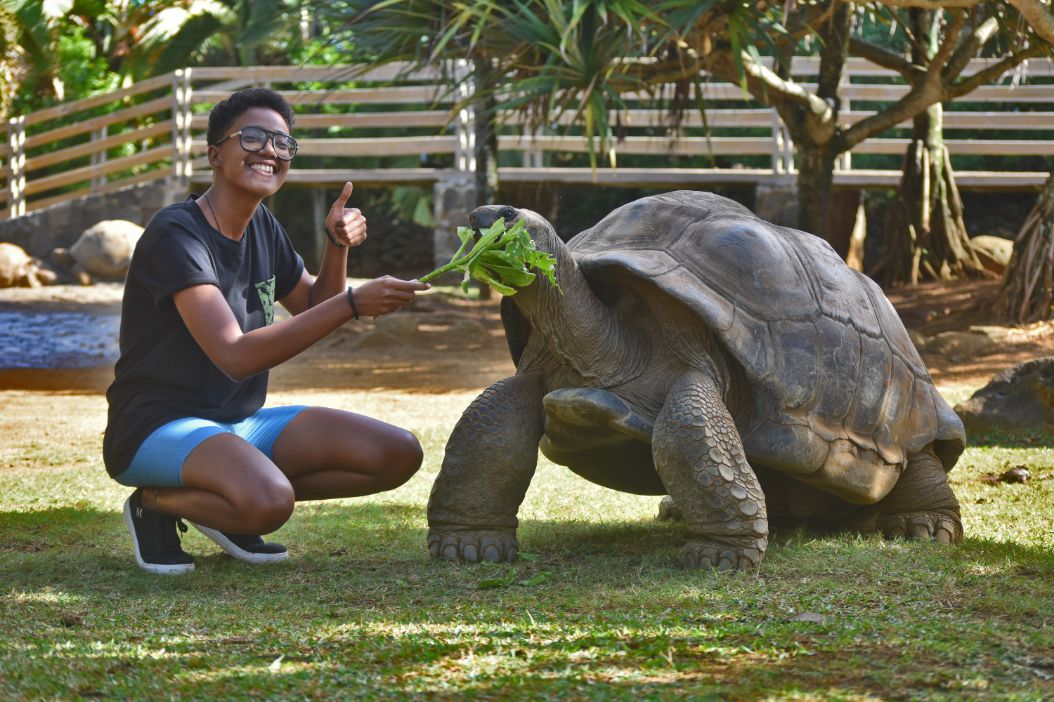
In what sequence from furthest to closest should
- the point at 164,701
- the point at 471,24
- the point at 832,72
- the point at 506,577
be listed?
1. the point at 832,72
2. the point at 471,24
3. the point at 506,577
4. the point at 164,701

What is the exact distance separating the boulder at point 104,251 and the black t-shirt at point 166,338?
1094 cm

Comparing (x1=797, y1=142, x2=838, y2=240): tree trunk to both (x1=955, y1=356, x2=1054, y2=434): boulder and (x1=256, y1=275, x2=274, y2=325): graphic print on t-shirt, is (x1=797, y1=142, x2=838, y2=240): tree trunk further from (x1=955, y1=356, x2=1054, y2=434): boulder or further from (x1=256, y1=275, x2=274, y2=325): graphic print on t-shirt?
(x1=256, y1=275, x2=274, y2=325): graphic print on t-shirt

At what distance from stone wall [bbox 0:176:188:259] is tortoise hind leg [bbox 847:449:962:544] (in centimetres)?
1177

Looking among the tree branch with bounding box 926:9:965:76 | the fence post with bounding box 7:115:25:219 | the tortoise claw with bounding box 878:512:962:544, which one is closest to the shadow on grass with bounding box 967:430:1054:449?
A: the tortoise claw with bounding box 878:512:962:544

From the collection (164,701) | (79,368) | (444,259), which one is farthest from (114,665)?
(444,259)

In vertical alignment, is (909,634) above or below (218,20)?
below

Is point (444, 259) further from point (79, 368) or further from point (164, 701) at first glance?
point (164, 701)

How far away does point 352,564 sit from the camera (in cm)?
344

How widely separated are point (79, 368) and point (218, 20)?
894cm

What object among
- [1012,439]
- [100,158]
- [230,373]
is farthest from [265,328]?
[100,158]

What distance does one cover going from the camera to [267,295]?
11.5 feet

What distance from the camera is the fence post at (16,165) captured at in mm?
15750

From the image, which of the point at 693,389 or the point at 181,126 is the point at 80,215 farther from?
the point at 693,389

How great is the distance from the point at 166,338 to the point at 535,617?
4.17 ft
